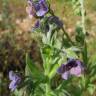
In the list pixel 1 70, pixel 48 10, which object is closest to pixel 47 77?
pixel 48 10

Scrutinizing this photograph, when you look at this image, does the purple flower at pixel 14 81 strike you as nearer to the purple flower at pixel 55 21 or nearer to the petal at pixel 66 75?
the petal at pixel 66 75

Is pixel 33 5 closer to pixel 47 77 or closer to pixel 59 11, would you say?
pixel 47 77

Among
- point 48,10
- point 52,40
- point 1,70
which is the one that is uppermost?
point 48,10

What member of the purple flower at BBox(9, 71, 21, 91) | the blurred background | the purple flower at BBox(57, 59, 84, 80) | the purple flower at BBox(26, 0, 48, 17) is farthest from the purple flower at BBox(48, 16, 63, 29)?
the blurred background

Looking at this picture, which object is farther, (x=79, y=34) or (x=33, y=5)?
(x=79, y=34)

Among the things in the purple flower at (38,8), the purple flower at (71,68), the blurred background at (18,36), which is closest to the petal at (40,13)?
the purple flower at (38,8)

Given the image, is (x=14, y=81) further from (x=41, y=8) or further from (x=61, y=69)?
(x=41, y=8)
